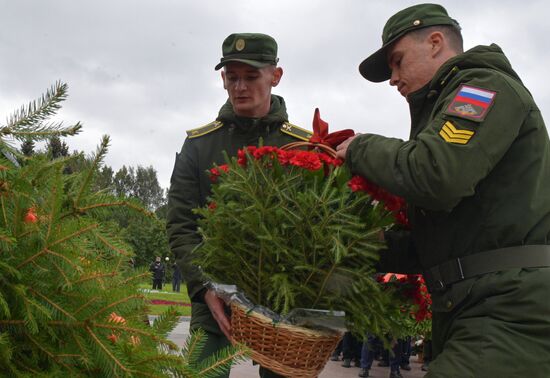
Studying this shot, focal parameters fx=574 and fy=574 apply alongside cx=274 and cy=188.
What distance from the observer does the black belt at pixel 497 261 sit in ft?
6.01

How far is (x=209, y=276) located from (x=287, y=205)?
432mm

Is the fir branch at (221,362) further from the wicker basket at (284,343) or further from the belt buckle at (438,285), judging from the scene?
the belt buckle at (438,285)

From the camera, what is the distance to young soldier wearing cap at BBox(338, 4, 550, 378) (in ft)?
5.82

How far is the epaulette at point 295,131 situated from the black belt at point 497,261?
1366mm

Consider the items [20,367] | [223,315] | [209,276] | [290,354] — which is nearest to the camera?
[20,367]

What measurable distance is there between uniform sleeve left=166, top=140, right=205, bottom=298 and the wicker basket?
814 millimetres

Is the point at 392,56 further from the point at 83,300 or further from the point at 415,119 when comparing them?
the point at 83,300

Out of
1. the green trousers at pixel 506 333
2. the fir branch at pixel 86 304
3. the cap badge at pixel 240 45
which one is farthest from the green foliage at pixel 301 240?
the cap badge at pixel 240 45

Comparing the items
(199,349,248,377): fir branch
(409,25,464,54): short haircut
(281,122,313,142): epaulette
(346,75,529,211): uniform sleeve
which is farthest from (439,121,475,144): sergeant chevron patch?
(281,122,313,142): epaulette

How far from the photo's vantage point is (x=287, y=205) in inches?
76.4

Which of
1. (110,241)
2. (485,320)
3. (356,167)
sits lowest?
(485,320)

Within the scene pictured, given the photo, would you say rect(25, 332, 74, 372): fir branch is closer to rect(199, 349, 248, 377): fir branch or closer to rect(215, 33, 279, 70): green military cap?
rect(199, 349, 248, 377): fir branch

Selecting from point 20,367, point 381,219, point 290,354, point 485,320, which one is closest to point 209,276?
point 290,354

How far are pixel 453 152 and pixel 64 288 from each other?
122cm
